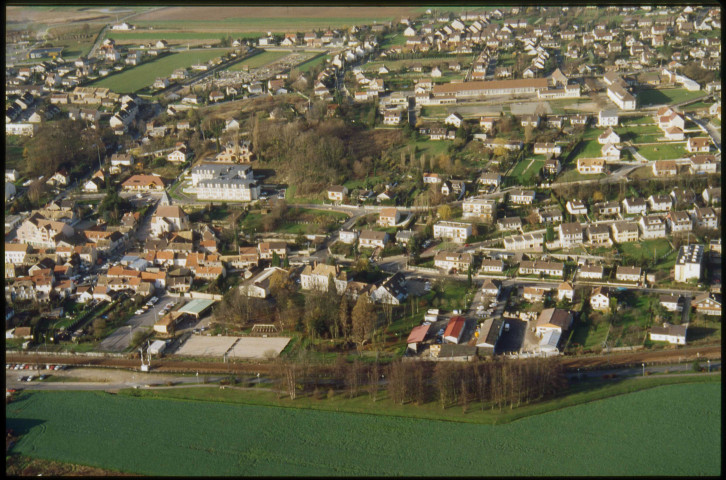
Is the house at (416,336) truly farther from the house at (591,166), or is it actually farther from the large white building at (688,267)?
the house at (591,166)

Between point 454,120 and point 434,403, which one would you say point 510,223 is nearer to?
point 434,403

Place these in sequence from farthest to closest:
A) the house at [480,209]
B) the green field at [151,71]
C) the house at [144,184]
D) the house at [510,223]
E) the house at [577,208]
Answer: the green field at [151,71]
the house at [144,184]
the house at [480,209]
the house at [577,208]
the house at [510,223]

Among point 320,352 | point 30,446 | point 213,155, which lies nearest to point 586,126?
point 213,155

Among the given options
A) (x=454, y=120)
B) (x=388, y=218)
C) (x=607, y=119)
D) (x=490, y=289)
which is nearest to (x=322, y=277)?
(x=388, y=218)

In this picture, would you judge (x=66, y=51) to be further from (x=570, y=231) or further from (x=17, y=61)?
(x=570, y=231)

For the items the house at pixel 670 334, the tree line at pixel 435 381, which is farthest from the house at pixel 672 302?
the tree line at pixel 435 381

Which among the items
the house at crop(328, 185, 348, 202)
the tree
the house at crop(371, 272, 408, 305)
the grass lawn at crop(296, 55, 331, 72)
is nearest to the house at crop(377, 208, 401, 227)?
the house at crop(328, 185, 348, 202)
